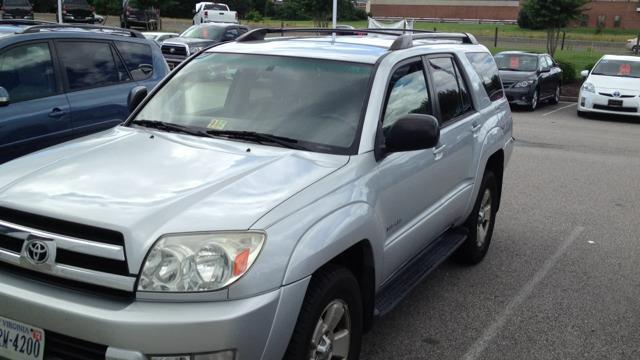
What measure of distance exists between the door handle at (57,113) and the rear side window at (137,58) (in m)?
1.20

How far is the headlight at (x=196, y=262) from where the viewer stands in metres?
2.53

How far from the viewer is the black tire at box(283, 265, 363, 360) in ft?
9.03

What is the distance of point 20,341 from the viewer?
263 cm

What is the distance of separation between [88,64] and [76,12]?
3214 cm

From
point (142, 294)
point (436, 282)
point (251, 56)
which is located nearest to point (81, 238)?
point (142, 294)

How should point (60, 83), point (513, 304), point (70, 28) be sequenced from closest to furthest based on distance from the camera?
point (513, 304)
point (60, 83)
point (70, 28)

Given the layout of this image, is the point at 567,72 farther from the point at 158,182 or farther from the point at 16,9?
the point at 16,9

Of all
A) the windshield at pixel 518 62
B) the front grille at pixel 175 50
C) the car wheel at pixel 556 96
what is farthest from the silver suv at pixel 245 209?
the car wheel at pixel 556 96

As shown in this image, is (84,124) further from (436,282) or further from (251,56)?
(436,282)

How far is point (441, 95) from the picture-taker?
4562 mm

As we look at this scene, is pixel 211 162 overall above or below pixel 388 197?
above

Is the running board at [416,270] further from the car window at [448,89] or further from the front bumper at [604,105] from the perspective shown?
the front bumper at [604,105]

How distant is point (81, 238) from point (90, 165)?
674mm

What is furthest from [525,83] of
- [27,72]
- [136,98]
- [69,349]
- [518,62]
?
[69,349]
